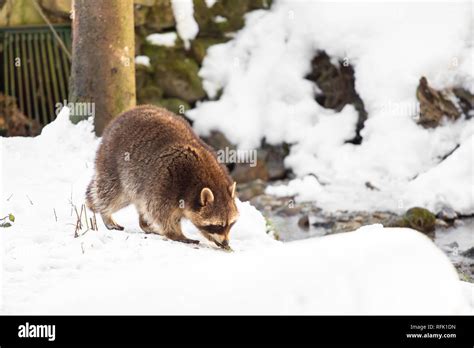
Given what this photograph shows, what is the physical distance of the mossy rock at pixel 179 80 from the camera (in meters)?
12.6

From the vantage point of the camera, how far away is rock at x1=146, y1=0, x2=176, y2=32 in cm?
1261

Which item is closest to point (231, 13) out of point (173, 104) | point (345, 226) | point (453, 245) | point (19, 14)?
point (173, 104)

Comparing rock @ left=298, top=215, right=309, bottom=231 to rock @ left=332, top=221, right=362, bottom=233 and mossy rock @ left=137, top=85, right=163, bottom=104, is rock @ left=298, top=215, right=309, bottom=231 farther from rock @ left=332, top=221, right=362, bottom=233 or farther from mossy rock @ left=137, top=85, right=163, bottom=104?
mossy rock @ left=137, top=85, right=163, bottom=104

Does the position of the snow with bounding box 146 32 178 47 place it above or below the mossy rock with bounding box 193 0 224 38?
below

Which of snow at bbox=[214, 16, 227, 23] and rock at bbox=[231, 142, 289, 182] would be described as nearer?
rock at bbox=[231, 142, 289, 182]

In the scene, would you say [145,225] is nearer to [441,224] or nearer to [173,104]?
[441,224]

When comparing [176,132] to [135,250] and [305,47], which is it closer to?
[135,250]

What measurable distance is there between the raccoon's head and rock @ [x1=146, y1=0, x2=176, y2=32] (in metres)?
6.90

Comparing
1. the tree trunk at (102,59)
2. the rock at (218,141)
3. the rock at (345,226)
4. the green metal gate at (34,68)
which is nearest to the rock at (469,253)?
the rock at (345,226)

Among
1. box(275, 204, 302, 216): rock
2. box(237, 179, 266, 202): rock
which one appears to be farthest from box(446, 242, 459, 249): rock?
box(237, 179, 266, 202): rock

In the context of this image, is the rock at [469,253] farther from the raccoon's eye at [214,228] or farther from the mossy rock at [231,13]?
the mossy rock at [231,13]

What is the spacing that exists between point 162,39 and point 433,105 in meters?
4.38

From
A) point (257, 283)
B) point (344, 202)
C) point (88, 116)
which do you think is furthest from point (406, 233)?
point (344, 202)

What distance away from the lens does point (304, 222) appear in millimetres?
10297
